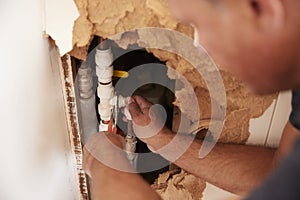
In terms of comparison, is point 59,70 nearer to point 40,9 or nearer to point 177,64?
point 40,9

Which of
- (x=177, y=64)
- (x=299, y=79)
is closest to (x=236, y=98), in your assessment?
(x=177, y=64)

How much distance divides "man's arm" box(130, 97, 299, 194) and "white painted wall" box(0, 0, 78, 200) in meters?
0.27

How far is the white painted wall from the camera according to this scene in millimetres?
983

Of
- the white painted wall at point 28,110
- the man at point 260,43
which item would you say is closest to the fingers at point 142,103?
the white painted wall at point 28,110

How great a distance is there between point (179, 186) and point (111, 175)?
364mm

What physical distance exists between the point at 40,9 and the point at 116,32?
189 millimetres

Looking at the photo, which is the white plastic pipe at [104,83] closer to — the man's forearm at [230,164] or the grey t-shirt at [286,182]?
the man's forearm at [230,164]

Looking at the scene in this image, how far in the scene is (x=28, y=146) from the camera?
116cm

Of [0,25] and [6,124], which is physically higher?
[0,25]

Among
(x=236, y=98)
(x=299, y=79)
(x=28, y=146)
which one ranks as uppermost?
(x=299, y=79)

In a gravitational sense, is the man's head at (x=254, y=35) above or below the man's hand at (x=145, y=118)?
above

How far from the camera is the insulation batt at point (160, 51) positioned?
0.97 metres

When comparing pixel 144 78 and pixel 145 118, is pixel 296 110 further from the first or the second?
pixel 144 78

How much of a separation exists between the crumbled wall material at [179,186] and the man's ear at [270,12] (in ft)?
2.72
